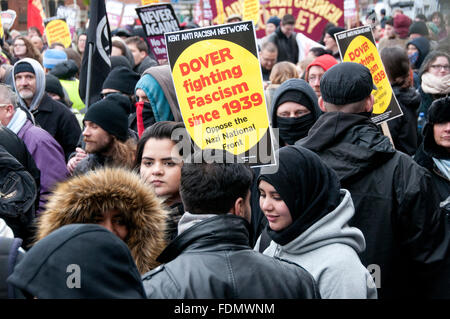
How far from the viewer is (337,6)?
40.2 feet

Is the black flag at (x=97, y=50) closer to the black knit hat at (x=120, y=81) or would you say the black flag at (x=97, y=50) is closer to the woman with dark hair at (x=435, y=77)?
the black knit hat at (x=120, y=81)

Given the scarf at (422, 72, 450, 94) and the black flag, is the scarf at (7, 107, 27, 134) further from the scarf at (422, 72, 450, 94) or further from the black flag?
the scarf at (422, 72, 450, 94)

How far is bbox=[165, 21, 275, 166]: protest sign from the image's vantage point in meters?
3.80

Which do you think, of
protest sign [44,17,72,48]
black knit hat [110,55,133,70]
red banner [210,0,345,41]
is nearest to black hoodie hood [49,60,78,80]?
black knit hat [110,55,133,70]

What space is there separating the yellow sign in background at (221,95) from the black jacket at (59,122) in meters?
3.17

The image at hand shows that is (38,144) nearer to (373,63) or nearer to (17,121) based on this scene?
(17,121)

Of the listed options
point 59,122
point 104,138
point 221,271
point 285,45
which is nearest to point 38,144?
point 104,138

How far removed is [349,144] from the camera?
148 inches

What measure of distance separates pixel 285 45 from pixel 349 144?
9820 mm

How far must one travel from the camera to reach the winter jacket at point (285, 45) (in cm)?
1328

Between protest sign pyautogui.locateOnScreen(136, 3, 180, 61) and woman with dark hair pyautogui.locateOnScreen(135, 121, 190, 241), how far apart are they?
15.1 feet

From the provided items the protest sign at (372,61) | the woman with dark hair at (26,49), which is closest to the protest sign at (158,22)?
the woman with dark hair at (26,49)

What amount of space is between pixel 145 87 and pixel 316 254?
2438 mm
